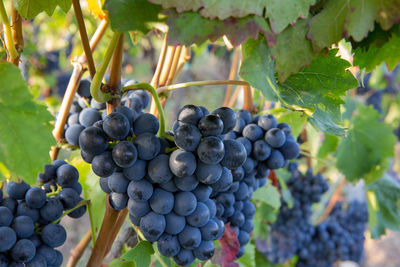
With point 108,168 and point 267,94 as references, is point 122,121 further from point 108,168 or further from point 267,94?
point 267,94

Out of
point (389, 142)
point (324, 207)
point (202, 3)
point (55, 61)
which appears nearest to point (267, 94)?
point (202, 3)

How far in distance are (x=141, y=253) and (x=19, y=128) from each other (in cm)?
34

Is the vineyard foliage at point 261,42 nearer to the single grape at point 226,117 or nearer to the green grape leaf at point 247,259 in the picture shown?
the single grape at point 226,117

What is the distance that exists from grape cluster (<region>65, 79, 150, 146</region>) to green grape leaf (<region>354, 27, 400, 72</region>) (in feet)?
1.31

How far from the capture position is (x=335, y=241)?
1837 mm

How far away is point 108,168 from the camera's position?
566 mm

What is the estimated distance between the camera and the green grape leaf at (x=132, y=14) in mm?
462

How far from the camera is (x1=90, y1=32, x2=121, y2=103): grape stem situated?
52 centimetres

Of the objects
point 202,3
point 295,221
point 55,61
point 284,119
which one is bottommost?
point 295,221

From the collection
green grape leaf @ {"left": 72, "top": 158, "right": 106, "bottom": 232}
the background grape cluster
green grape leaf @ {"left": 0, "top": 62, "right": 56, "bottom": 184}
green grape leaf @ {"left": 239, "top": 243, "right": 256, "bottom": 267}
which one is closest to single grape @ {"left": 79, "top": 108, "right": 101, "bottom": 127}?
green grape leaf @ {"left": 72, "top": 158, "right": 106, "bottom": 232}

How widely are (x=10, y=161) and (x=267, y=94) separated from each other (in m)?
0.37

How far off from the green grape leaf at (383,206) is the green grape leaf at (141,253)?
127 centimetres

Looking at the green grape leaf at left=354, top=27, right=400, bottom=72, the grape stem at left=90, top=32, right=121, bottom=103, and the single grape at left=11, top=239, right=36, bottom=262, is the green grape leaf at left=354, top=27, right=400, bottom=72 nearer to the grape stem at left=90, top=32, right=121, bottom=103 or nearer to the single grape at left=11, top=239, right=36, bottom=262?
the grape stem at left=90, top=32, right=121, bottom=103

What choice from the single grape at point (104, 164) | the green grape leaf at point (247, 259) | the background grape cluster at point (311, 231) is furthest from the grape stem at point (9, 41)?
the background grape cluster at point (311, 231)
